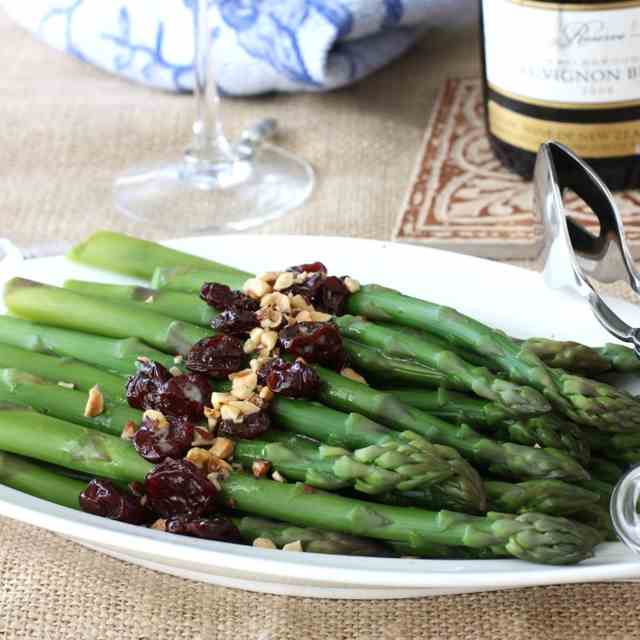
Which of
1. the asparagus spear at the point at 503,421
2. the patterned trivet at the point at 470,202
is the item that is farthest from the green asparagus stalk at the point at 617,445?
the patterned trivet at the point at 470,202

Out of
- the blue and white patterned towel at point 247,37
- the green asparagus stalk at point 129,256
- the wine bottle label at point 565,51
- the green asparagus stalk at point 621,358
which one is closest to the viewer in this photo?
the green asparagus stalk at point 621,358

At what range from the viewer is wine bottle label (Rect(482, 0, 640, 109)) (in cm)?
150

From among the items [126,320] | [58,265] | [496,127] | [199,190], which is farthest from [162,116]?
[126,320]

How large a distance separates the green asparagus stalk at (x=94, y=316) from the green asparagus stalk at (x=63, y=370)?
52 millimetres

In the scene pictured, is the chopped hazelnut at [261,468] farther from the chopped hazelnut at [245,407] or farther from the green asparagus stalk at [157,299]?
the green asparagus stalk at [157,299]

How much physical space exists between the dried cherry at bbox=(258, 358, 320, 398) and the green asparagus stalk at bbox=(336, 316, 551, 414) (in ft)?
0.29

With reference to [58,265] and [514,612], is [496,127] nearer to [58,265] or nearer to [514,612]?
[58,265]

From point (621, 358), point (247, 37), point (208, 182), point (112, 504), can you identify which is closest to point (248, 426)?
point (112, 504)

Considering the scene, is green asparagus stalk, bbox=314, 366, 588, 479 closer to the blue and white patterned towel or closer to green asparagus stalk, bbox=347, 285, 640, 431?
green asparagus stalk, bbox=347, 285, 640, 431

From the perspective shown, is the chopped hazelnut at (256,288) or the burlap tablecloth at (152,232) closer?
the burlap tablecloth at (152,232)

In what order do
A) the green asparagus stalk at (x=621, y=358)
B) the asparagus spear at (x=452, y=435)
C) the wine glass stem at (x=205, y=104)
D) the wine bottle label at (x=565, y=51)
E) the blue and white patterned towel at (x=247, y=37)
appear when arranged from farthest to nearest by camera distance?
the blue and white patterned towel at (x=247, y=37)
the wine glass stem at (x=205, y=104)
the wine bottle label at (x=565, y=51)
the green asparagus stalk at (x=621, y=358)
the asparagus spear at (x=452, y=435)

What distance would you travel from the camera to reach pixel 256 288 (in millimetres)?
1099

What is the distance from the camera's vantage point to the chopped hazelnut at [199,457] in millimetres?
942

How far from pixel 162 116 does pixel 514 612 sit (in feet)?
4.04
